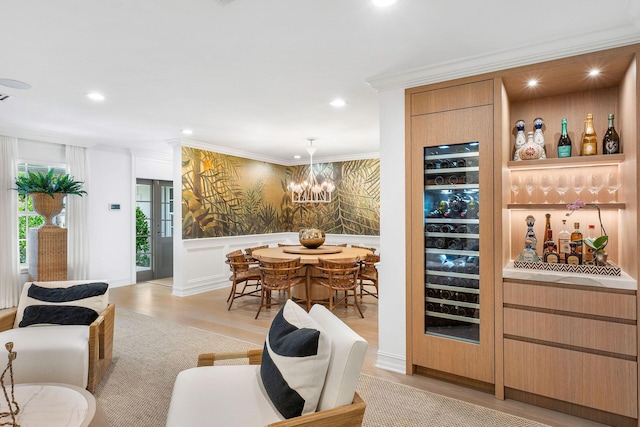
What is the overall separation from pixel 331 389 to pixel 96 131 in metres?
5.46

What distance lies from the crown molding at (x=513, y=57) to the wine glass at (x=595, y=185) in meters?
0.98

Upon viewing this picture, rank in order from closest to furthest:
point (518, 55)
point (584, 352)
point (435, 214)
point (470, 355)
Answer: point (584, 352) → point (518, 55) → point (470, 355) → point (435, 214)

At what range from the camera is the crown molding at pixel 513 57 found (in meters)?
2.36

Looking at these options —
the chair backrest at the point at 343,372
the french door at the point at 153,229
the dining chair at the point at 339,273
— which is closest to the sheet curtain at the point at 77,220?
the french door at the point at 153,229

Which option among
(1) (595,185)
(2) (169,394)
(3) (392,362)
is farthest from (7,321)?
(1) (595,185)

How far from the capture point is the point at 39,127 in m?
5.14

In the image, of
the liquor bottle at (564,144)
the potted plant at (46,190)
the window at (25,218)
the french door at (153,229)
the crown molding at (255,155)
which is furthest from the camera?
the french door at (153,229)

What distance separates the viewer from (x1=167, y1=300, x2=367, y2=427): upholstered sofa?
5.12 feet

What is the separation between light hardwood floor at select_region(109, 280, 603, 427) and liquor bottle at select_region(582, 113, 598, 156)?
195 cm

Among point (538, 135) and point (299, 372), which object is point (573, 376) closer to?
point (538, 135)

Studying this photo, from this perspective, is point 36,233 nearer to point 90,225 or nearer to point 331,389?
point 90,225

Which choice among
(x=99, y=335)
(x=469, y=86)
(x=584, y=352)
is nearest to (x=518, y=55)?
(x=469, y=86)

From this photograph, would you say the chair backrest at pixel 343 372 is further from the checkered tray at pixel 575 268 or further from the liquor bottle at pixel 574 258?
the liquor bottle at pixel 574 258

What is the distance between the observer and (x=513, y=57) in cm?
265
